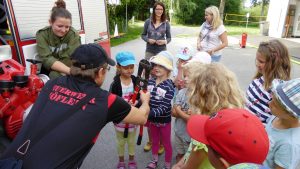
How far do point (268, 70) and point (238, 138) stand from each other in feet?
4.70

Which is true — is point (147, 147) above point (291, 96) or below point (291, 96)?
below

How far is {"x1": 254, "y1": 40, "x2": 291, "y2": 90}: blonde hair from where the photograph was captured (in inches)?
93.8

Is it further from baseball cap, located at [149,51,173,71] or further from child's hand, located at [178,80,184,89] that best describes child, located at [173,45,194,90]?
baseball cap, located at [149,51,173,71]

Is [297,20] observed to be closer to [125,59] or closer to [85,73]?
[125,59]

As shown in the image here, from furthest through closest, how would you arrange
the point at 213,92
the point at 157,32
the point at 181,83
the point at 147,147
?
the point at 157,32 → the point at 147,147 → the point at 181,83 → the point at 213,92

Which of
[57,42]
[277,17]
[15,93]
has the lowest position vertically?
[277,17]

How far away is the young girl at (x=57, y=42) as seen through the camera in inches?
118

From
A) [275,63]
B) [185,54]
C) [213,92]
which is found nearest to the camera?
[213,92]

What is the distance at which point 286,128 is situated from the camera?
5.75 feet

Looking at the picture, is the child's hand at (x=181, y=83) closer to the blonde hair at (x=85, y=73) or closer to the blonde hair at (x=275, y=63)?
the blonde hair at (x=275, y=63)

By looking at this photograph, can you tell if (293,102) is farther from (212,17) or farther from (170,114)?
(212,17)

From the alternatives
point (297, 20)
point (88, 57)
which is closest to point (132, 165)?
point (88, 57)

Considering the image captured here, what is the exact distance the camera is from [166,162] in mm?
3068

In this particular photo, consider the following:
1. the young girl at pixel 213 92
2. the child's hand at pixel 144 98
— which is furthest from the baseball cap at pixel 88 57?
the young girl at pixel 213 92
